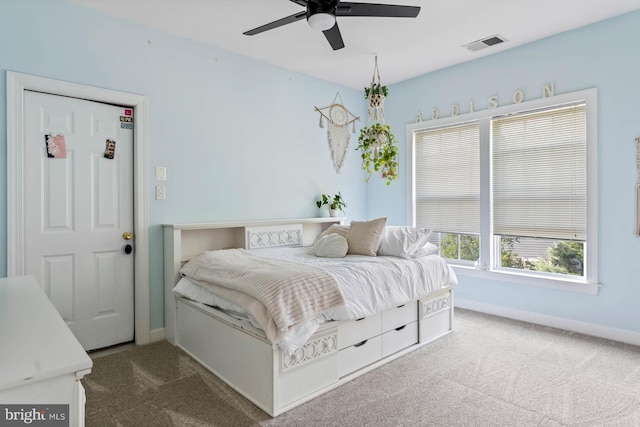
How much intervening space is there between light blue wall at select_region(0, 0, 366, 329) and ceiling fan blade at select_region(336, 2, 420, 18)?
1.67 metres

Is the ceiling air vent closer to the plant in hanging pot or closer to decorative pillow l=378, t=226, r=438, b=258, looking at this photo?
→ the plant in hanging pot

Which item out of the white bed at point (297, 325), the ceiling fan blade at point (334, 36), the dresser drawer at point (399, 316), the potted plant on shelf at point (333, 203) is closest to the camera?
the white bed at point (297, 325)

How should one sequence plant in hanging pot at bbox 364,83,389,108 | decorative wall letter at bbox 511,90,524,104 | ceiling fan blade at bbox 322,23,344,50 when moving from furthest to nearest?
plant in hanging pot at bbox 364,83,389,108 → decorative wall letter at bbox 511,90,524,104 → ceiling fan blade at bbox 322,23,344,50

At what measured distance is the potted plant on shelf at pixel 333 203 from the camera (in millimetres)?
4449

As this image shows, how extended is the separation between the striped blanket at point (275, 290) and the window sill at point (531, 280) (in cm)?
228

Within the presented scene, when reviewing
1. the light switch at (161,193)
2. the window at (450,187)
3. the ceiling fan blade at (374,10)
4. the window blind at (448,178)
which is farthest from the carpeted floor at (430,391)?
the ceiling fan blade at (374,10)

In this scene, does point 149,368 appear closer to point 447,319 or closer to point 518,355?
point 447,319

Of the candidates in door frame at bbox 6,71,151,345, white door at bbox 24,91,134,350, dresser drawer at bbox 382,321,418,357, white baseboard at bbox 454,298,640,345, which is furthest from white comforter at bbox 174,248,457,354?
white baseboard at bbox 454,298,640,345

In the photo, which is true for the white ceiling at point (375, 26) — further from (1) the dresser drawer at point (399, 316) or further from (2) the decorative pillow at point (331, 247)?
(1) the dresser drawer at point (399, 316)

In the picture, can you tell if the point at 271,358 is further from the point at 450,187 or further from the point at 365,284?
the point at 450,187

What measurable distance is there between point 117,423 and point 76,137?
2.05 m

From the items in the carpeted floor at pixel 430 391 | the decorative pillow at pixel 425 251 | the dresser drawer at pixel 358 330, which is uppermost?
the decorative pillow at pixel 425 251

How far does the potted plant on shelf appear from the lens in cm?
445

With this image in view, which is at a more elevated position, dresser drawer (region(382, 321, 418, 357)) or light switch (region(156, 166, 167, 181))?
light switch (region(156, 166, 167, 181))
